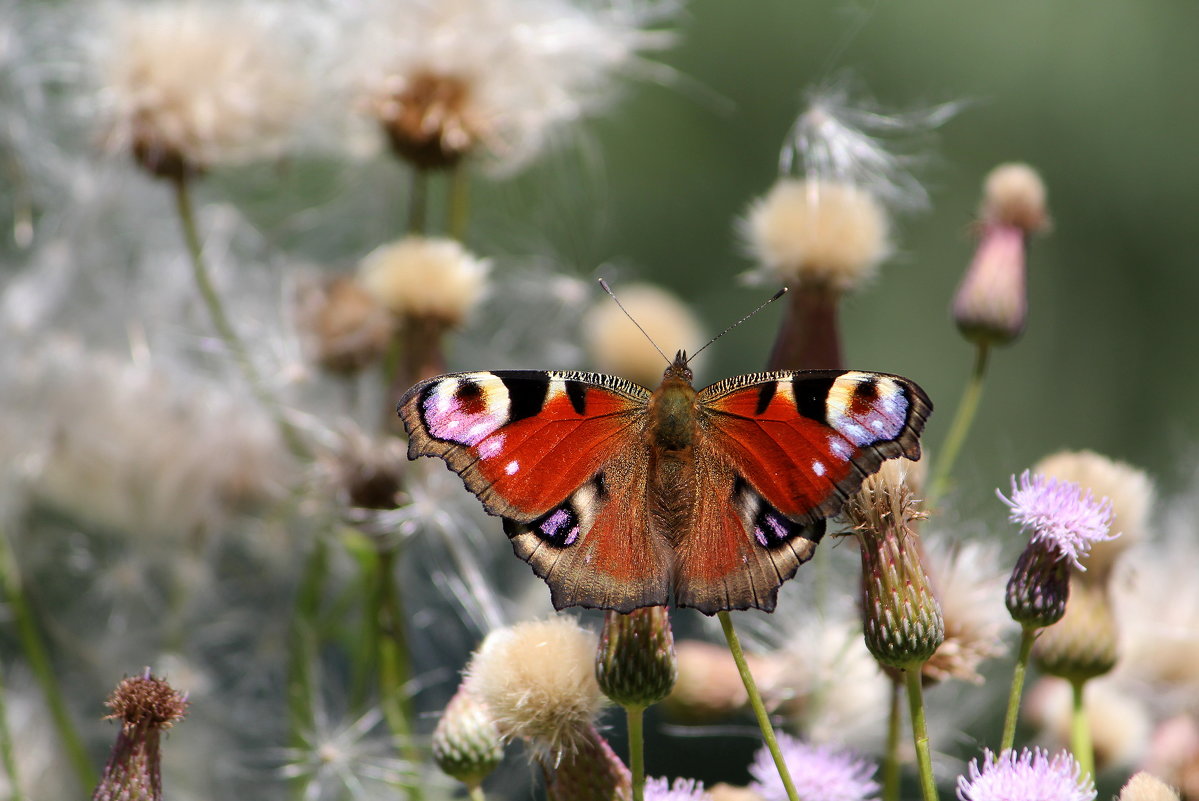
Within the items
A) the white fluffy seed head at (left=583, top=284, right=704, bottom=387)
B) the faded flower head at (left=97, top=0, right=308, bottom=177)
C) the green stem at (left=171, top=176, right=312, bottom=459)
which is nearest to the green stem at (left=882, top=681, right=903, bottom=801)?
the white fluffy seed head at (left=583, top=284, right=704, bottom=387)

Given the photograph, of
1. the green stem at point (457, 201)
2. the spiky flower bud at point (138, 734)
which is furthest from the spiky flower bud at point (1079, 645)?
the green stem at point (457, 201)

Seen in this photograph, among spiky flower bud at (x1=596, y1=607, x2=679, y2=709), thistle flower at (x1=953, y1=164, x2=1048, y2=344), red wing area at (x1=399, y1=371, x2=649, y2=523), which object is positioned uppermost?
thistle flower at (x1=953, y1=164, x2=1048, y2=344)

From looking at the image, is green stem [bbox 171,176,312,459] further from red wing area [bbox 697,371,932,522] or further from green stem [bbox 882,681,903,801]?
green stem [bbox 882,681,903,801]

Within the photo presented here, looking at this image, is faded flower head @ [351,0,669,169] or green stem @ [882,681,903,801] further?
faded flower head @ [351,0,669,169]

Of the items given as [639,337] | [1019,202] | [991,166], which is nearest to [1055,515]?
[1019,202]

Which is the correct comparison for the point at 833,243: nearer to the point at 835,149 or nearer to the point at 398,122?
the point at 835,149

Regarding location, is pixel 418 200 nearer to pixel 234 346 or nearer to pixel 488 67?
pixel 488 67
